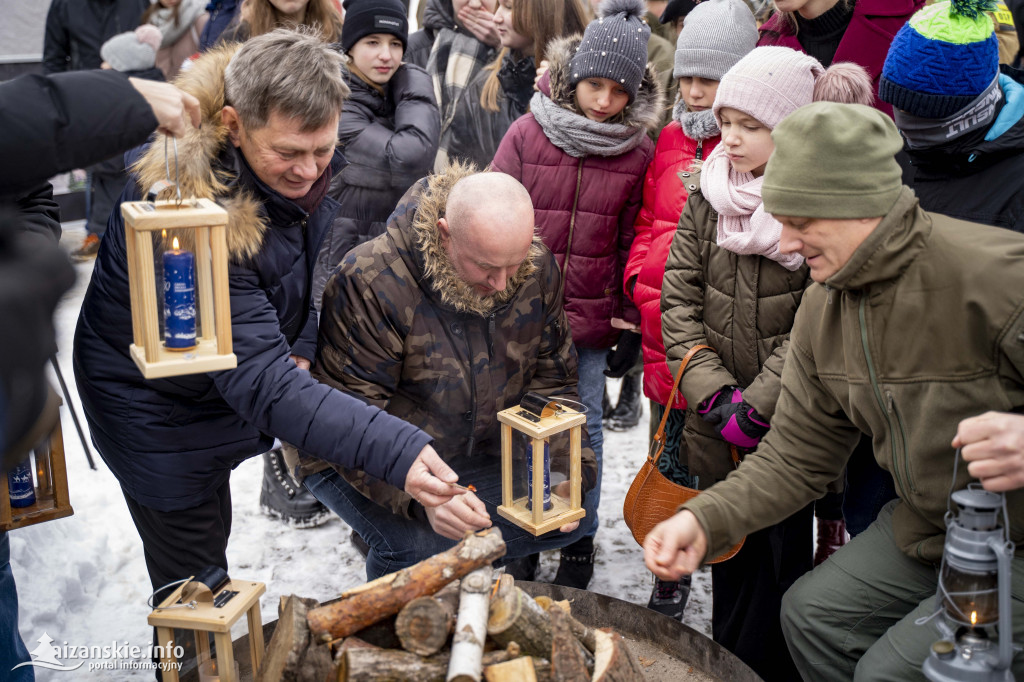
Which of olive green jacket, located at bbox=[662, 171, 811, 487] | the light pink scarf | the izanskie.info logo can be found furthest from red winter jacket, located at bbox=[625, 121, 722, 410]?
the izanskie.info logo

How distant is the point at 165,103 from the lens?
7.30ft

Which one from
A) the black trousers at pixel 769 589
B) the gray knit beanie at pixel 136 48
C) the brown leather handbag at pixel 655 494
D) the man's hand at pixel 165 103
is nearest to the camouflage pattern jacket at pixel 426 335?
the brown leather handbag at pixel 655 494

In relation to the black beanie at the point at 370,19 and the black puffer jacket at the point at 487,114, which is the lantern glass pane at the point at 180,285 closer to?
the black beanie at the point at 370,19

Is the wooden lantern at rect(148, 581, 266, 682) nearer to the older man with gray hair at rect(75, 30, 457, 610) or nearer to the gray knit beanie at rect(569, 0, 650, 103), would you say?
the older man with gray hair at rect(75, 30, 457, 610)

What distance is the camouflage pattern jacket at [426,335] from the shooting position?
3148mm

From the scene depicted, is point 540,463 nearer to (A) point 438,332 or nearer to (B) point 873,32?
(A) point 438,332

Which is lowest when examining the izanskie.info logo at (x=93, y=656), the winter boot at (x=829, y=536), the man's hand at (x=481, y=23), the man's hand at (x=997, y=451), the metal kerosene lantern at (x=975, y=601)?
the izanskie.info logo at (x=93, y=656)

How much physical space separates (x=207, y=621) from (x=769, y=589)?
1979 millimetres

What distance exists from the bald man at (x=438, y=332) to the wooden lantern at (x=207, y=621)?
663 millimetres

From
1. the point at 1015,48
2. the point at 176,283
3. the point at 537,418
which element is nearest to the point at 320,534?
the point at 537,418

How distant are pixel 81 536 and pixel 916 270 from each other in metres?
3.84

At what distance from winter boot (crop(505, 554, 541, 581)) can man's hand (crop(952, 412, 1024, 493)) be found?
7.15ft

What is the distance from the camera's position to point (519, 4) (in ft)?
15.1

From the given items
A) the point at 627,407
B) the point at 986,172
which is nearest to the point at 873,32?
the point at 986,172
